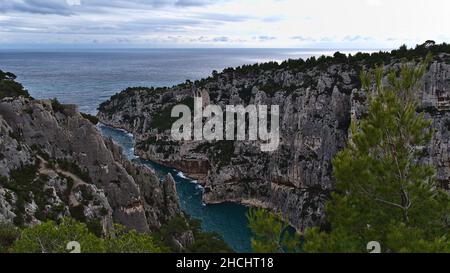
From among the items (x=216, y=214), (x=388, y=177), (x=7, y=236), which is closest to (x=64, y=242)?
(x=7, y=236)

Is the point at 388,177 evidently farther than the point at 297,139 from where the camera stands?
No

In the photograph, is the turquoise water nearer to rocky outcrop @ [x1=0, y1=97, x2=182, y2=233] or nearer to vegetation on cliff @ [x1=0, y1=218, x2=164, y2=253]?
rocky outcrop @ [x1=0, y1=97, x2=182, y2=233]

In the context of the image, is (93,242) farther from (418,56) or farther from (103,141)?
(418,56)

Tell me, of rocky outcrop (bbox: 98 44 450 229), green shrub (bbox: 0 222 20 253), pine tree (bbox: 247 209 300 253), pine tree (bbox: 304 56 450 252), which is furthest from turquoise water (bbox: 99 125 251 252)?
pine tree (bbox: 247 209 300 253)

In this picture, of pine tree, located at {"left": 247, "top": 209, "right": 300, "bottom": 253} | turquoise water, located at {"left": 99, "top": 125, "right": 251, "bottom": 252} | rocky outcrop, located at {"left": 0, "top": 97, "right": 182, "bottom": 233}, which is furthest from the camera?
turquoise water, located at {"left": 99, "top": 125, "right": 251, "bottom": 252}

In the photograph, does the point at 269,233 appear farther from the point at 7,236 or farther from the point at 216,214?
the point at 216,214

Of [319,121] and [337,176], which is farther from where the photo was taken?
[319,121]
